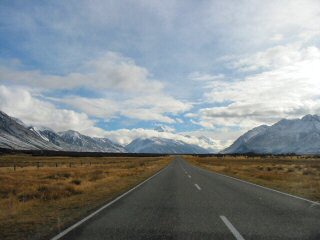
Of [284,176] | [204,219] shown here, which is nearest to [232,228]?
[204,219]

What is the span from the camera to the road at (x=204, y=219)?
845 centimetres

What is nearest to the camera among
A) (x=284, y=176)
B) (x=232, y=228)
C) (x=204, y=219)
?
(x=232, y=228)

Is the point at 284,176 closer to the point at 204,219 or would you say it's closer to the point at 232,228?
the point at 204,219

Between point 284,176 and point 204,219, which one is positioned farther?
point 284,176

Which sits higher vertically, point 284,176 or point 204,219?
point 284,176

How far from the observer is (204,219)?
1039 centimetres

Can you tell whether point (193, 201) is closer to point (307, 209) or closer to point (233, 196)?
point (233, 196)

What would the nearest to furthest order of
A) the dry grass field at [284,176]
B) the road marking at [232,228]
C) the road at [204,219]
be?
the road marking at [232,228], the road at [204,219], the dry grass field at [284,176]

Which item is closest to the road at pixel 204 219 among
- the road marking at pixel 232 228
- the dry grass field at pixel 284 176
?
the road marking at pixel 232 228

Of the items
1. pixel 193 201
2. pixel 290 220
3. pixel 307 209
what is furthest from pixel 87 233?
pixel 307 209

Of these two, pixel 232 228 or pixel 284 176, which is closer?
pixel 232 228

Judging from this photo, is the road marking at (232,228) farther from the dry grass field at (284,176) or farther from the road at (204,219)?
the dry grass field at (284,176)

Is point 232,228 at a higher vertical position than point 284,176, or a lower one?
lower

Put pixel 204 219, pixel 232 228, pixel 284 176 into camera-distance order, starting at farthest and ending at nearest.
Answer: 1. pixel 284 176
2. pixel 204 219
3. pixel 232 228
